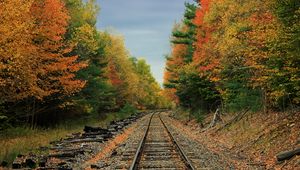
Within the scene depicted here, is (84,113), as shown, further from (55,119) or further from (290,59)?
(290,59)

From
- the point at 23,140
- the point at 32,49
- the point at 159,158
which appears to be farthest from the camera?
the point at 32,49

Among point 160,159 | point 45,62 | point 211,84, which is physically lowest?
point 160,159

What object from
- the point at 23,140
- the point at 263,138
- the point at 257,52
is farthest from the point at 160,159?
the point at 23,140

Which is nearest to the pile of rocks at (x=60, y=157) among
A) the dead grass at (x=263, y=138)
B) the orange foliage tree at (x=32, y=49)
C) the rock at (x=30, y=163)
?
the rock at (x=30, y=163)

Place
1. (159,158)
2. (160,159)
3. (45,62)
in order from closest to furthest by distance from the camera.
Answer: (160,159) → (159,158) → (45,62)

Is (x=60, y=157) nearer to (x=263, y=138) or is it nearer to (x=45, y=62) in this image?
(x=263, y=138)

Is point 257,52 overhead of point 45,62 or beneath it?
beneath

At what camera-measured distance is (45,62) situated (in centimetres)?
2919

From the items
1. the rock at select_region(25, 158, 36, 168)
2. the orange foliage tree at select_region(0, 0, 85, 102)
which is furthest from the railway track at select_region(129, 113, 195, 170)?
the orange foliage tree at select_region(0, 0, 85, 102)

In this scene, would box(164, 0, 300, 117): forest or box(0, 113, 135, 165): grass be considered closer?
box(164, 0, 300, 117): forest

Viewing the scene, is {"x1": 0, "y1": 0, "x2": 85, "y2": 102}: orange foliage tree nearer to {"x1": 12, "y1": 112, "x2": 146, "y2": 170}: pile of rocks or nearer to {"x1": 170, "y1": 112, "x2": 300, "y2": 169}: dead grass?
{"x1": 12, "y1": 112, "x2": 146, "y2": 170}: pile of rocks

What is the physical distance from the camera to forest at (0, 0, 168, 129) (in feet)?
65.5

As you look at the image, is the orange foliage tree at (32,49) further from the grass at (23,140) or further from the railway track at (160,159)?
the railway track at (160,159)

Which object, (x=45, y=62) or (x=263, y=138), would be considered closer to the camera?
(x=263, y=138)
